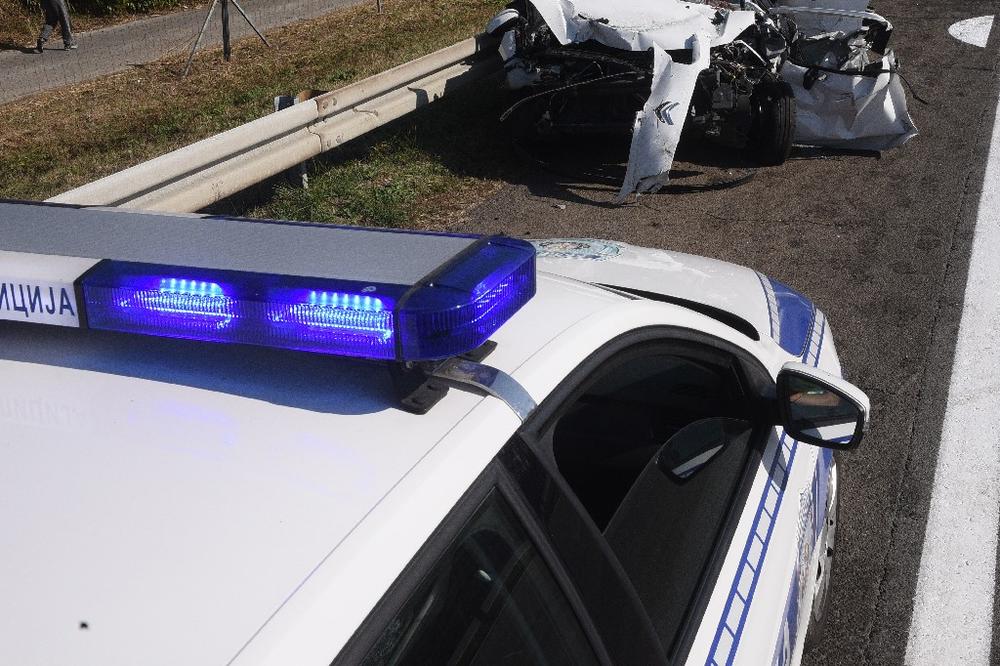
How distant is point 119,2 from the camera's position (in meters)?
16.1

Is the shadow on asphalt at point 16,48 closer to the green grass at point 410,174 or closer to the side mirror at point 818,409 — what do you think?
the green grass at point 410,174

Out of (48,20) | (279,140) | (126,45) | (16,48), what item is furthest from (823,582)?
(16,48)

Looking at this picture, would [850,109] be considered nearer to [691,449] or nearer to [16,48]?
[691,449]

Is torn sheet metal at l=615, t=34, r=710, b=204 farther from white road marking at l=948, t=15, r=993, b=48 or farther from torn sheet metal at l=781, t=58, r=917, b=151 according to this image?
white road marking at l=948, t=15, r=993, b=48

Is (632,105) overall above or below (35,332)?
below

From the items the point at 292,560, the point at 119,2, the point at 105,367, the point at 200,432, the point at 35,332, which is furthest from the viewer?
the point at 119,2

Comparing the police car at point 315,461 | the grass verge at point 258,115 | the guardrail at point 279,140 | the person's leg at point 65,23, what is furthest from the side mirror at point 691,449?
the person's leg at point 65,23

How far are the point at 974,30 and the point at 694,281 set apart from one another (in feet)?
36.9

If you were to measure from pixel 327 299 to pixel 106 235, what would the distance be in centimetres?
63

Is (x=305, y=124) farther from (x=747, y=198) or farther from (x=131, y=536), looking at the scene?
(x=131, y=536)

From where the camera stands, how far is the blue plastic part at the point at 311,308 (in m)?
1.45

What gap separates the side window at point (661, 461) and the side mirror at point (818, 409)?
4.4 inches

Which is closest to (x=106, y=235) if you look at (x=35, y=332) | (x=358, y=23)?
(x=35, y=332)

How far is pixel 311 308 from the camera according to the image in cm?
147
